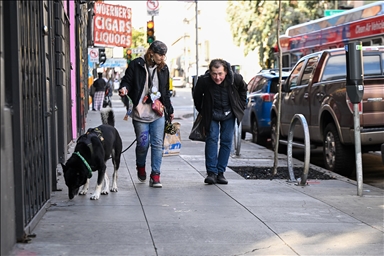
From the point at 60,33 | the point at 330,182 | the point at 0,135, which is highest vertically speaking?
the point at 60,33

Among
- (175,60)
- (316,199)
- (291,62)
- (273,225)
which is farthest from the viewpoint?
(175,60)

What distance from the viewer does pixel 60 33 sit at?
1127 centimetres

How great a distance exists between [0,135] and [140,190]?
427 cm

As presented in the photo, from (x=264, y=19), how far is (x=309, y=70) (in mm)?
27283

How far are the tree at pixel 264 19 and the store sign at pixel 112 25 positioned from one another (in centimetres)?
829

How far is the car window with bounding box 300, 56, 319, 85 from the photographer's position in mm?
13336

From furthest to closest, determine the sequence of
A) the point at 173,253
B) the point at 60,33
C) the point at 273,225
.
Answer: the point at 60,33 < the point at 273,225 < the point at 173,253

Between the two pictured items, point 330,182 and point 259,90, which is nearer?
point 330,182

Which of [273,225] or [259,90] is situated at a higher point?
[259,90]

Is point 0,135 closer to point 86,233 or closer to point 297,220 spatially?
point 86,233

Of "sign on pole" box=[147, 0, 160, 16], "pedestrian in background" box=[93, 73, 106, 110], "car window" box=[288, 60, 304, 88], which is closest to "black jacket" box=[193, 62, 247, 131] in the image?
"car window" box=[288, 60, 304, 88]

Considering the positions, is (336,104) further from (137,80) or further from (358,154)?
(137,80)

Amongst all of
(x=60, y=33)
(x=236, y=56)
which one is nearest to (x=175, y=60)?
(x=236, y=56)

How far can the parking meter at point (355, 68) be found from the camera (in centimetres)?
918
